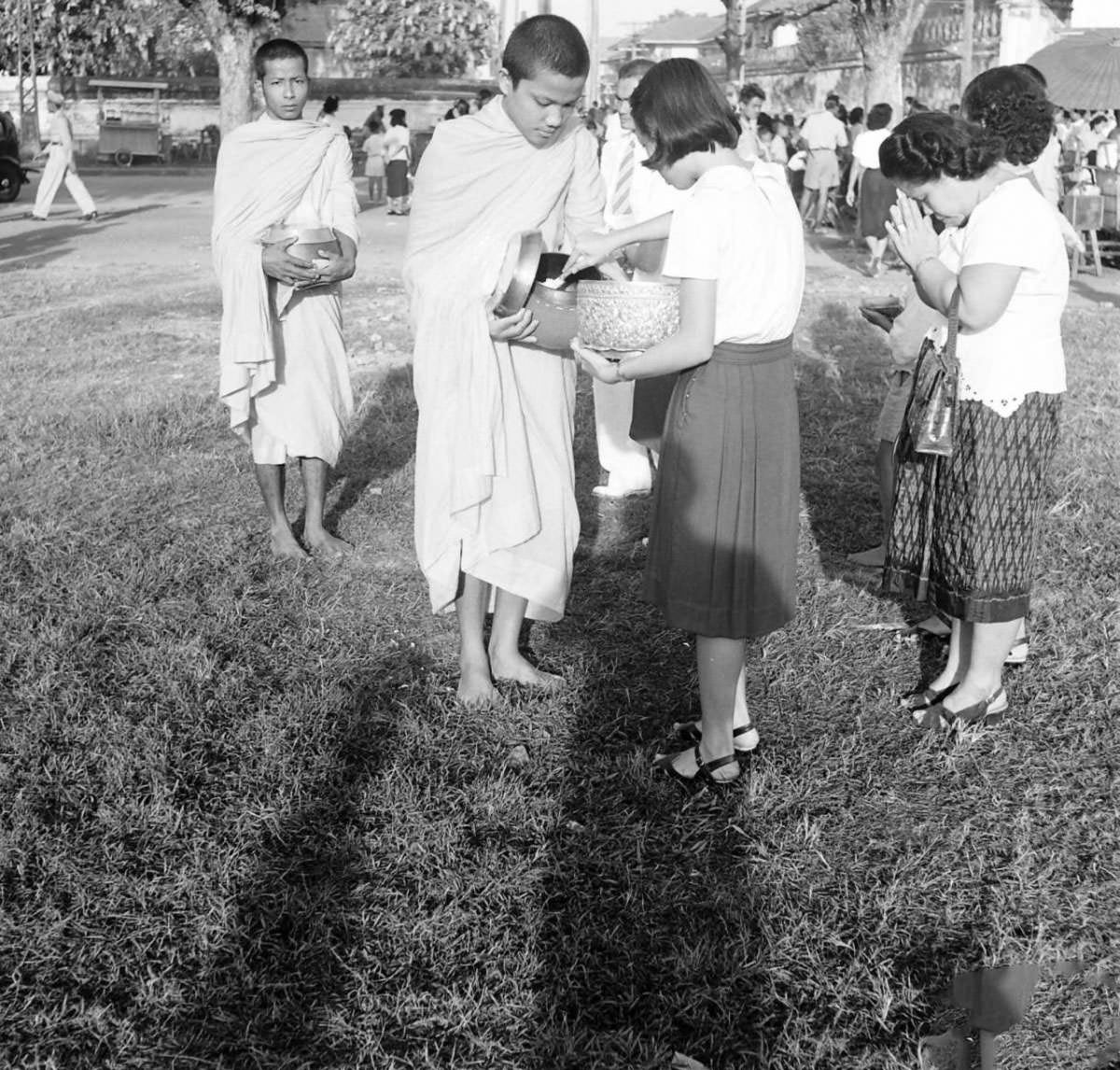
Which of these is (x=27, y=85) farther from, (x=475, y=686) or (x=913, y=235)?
(x=913, y=235)

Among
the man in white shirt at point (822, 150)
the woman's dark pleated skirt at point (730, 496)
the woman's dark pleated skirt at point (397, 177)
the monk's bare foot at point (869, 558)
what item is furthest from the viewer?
the woman's dark pleated skirt at point (397, 177)

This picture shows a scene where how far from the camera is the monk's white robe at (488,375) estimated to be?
3525 millimetres

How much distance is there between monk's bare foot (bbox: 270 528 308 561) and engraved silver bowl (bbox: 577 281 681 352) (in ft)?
7.13

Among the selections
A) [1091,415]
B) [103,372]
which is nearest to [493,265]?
[1091,415]

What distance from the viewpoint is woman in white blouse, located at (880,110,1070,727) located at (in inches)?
125

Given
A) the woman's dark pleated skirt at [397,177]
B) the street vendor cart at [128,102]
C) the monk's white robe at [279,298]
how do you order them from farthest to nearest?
1. the street vendor cart at [128,102]
2. the woman's dark pleated skirt at [397,177]
3. the monk's white robe at [279,298]

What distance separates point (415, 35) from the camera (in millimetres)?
43625

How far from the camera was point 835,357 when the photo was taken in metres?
8.54

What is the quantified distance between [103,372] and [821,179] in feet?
39.0

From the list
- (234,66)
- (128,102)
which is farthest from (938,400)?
(128,102)

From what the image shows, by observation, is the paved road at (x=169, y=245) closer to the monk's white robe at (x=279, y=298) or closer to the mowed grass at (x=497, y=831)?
the monk's white robe at (x=279, y=298)

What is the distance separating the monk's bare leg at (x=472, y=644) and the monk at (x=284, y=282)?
1.32m

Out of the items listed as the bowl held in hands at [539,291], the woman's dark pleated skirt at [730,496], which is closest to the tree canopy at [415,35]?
the bowl held in hands at [539,291]

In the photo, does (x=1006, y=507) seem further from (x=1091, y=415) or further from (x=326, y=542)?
(x=1091, y=415)
